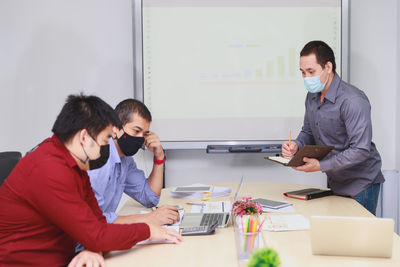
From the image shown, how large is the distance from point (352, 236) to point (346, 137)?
1.08 metres

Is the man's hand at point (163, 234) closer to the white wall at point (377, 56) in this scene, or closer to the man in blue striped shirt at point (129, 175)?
the man in blue striped shirt at point (129, 175)

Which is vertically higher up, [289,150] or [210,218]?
[289,150]

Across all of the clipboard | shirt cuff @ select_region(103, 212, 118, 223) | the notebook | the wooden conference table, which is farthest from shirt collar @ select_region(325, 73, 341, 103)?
shirt cuff @ select_region(103, 212, 118, 223)

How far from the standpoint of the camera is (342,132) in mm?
2256

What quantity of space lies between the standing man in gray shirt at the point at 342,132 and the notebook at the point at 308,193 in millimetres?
100

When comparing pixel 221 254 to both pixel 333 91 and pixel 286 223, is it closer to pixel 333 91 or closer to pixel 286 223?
pixel 286 223

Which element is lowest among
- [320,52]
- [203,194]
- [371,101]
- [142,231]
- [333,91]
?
[203,194]

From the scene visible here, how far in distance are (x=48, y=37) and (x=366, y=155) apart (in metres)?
2.56

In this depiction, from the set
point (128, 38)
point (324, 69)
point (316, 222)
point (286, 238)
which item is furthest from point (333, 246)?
point (128, 38)

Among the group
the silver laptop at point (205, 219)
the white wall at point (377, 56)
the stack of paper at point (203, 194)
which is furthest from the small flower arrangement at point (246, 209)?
the white wall at point (377, 56)

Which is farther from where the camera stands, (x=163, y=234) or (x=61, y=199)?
(x=163, y=234)

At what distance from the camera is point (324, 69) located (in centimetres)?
230

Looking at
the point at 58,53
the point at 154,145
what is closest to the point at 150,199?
the point at 154,145

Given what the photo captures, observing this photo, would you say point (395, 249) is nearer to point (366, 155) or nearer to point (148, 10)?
point (366, 155)
